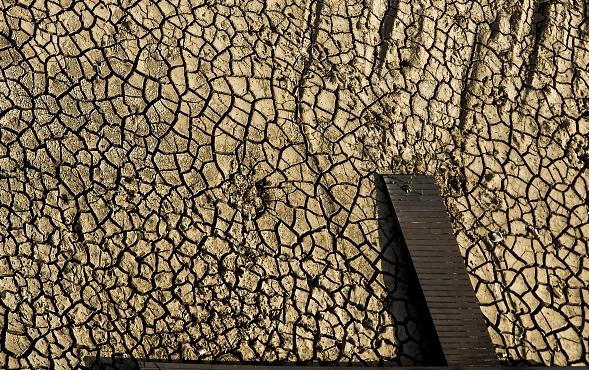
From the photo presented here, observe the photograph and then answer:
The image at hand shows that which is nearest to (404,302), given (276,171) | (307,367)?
(307,367)

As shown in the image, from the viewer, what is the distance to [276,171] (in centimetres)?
597

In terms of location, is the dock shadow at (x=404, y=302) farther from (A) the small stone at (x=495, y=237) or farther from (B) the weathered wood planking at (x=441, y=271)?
(A) the small stone at (x=495, y=237)

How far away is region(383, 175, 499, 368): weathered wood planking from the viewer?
5.36m

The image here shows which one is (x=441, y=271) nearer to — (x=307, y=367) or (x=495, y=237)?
(x=495, y=237)

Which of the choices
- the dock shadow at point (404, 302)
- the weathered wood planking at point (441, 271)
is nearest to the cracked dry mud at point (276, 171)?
the dock shadow at point (404, 302)

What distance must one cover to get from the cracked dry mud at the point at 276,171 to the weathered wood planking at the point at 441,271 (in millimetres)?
155

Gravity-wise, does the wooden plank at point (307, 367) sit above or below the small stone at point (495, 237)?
below

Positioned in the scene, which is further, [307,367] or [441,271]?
[441,271]

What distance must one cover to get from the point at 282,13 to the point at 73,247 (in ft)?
9.20

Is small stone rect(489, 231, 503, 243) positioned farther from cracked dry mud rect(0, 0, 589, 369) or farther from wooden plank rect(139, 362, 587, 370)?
wooden plank rect(139, 362, 587, 370)

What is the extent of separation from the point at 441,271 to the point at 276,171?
1539 mm

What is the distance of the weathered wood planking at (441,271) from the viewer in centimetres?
536

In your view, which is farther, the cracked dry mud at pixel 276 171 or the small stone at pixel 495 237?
the small stone at pixel 495 237

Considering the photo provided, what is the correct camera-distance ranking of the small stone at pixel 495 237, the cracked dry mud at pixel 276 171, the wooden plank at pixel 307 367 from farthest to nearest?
the small stone at pixel 495 237
the cracked dry mud at pixel 276 171
the wooden plank at pixel 307 367
